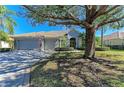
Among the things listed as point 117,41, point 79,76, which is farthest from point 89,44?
point 117,41

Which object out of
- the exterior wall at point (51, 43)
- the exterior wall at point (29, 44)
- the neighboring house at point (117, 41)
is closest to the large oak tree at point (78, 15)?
the exterior wall at point (51, 43)

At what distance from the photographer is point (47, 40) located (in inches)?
1358

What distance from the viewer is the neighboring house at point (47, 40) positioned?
34.1 m

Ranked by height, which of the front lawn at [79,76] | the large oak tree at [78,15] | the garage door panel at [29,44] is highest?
the large oak tree at [78,15]

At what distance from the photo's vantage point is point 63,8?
38.3 feet

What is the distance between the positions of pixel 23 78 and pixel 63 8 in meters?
4.10

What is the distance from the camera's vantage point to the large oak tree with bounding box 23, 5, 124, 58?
507 inches

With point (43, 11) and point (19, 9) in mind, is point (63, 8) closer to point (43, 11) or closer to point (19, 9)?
point (43, 11)

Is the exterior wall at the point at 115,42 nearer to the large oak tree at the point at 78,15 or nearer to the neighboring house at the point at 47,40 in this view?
the neighboring house at the point at 47,40

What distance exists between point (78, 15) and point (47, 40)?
17314 millimetres

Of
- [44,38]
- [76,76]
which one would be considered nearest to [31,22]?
[76,76]

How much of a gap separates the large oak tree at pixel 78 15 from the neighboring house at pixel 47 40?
1638 centimetres

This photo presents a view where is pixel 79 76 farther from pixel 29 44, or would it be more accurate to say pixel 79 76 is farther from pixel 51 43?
pixel 29 44
